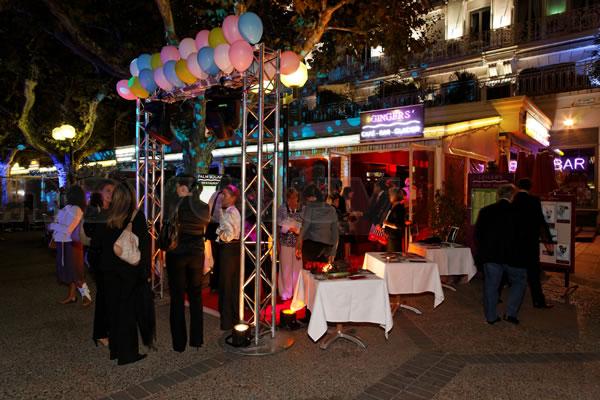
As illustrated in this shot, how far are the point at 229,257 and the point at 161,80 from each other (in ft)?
9.01

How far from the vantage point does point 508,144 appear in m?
11.7

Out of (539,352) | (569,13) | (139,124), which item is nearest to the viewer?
(539,352)

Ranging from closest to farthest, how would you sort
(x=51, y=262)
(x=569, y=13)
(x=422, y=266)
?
(x=422, y=266)
(x=51, y=262)
(x=569, y=13)

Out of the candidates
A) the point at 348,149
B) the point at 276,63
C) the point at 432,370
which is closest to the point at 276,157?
the point at 276,63

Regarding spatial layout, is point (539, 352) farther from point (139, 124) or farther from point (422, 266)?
point (139, 124)

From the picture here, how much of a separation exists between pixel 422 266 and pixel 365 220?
4.34 meters

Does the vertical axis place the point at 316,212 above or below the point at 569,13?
below

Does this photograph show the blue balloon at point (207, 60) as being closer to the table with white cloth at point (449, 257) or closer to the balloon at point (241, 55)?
the balloon at point (241, 55)

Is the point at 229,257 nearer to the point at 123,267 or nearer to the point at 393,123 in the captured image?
the point at 123,267

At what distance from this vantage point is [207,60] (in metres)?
5.15

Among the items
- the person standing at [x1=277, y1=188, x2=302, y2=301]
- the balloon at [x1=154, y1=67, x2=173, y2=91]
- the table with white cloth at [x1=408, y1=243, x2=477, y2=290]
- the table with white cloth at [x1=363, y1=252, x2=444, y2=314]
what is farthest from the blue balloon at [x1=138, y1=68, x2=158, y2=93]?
the table with white cloth at [x1=408, y1=243, x2=477, y2=290]

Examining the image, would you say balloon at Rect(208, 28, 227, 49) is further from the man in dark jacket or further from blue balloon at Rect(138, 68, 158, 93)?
the man in dark jacket

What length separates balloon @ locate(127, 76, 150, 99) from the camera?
6555 millimetres

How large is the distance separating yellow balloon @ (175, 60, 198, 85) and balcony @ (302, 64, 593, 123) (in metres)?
11.0
